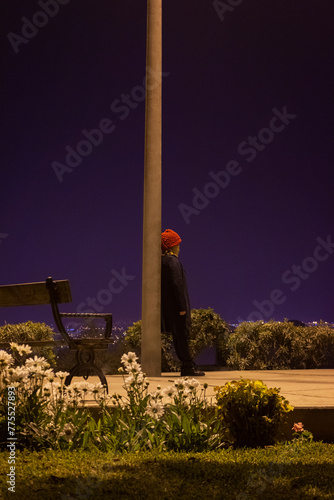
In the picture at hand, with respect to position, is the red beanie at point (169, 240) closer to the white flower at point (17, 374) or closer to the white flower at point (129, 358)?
the white flower at point (129, 358)

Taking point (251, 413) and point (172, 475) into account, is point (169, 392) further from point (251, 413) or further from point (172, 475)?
point (172, 475)

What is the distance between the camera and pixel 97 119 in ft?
31.0


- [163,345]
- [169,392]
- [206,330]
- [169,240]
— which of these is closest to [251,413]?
[169,392]

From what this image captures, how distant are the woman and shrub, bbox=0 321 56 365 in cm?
371

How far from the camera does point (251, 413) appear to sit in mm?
4539

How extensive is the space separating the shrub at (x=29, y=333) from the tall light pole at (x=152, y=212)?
4.27 metres

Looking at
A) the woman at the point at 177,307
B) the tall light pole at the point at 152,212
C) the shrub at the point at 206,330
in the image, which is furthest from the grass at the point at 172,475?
the shrub at the point at 206,330

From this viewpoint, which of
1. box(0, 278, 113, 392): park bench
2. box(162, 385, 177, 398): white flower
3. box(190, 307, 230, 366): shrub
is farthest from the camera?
box(190, 307, 230, 366): shrub

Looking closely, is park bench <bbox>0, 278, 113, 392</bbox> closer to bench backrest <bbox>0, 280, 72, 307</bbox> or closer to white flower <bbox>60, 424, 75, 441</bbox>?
bench backrest <bbox>0, 280, 72, 307</bbox>

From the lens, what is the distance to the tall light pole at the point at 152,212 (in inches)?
290

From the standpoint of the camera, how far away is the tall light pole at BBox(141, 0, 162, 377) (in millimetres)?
7375

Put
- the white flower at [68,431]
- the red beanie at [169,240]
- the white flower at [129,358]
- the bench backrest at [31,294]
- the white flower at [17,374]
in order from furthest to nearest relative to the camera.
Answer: the red beanie at [169,240], the bench backrest at [31,294], the white flower at [129,358], the white flower at [17,374], the white flower at [68,431]

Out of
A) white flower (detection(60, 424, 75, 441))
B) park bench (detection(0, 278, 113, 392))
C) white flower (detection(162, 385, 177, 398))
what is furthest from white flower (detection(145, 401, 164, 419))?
park bench (detection(0, 278, 113, 392))

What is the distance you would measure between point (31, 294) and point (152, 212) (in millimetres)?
2099
